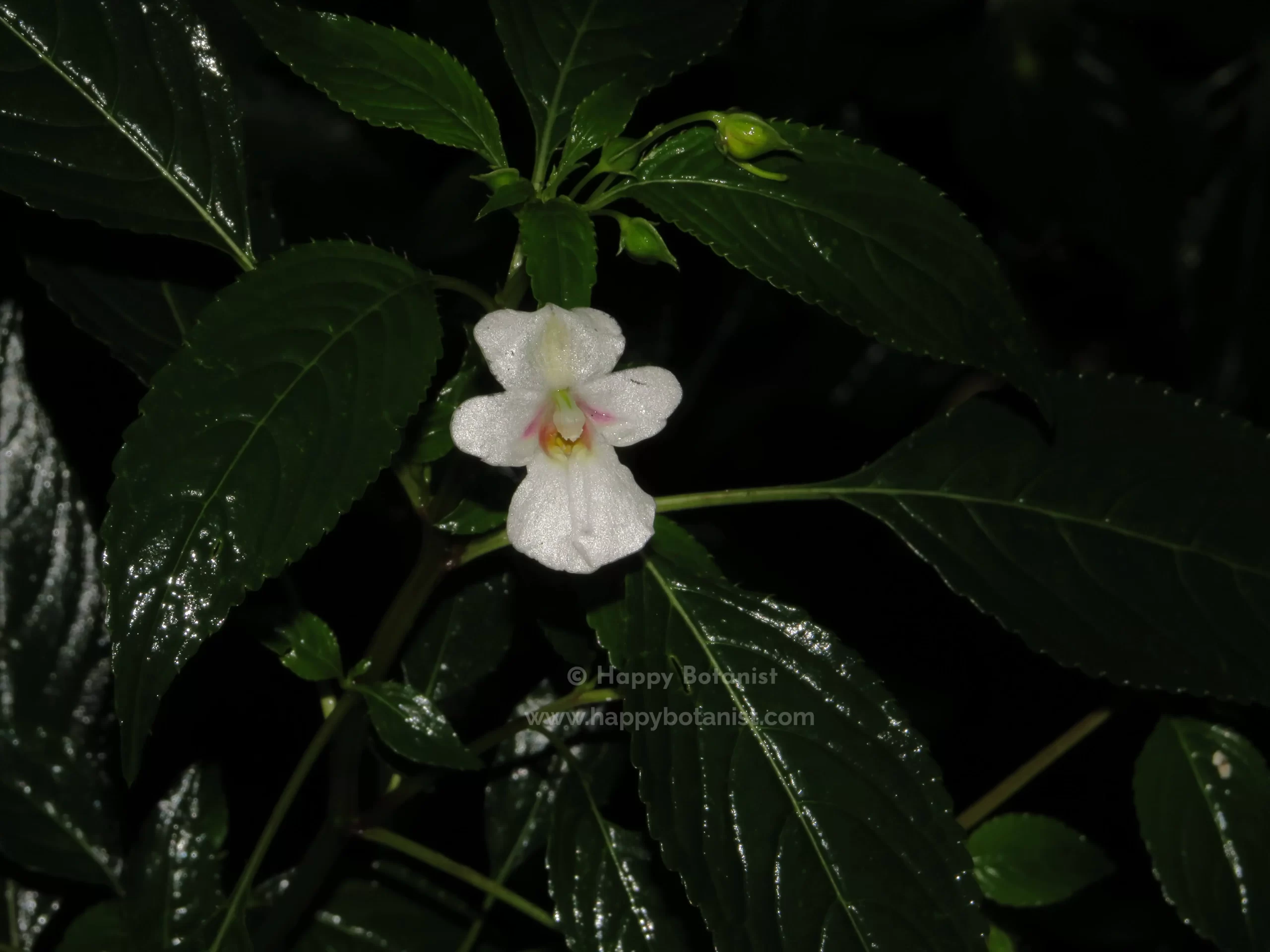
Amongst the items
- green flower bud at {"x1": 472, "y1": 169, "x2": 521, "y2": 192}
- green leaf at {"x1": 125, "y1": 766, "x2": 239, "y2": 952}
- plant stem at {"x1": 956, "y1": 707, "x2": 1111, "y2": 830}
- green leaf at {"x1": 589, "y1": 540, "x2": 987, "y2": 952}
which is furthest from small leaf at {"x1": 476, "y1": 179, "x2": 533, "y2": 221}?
plant stem at {"x1": 956, "y1": 707, "x2": 1111, "y2": 830}

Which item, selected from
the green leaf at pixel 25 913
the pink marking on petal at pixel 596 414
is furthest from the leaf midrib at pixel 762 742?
the green leaf at pixel 25 913

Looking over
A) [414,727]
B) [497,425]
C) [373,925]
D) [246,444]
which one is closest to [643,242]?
[497,425]

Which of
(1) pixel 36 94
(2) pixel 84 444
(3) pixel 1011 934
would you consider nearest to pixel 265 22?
(1) pixel 36 94

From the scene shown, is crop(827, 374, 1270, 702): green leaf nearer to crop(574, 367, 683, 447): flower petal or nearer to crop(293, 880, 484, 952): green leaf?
crop(574, 367, 683, 447): flower petal

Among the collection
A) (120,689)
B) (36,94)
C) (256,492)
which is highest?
(36,94)

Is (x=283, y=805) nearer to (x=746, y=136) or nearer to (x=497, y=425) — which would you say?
→ (x=497, y=425)

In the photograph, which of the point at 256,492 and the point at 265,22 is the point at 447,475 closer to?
the point at 256,492
